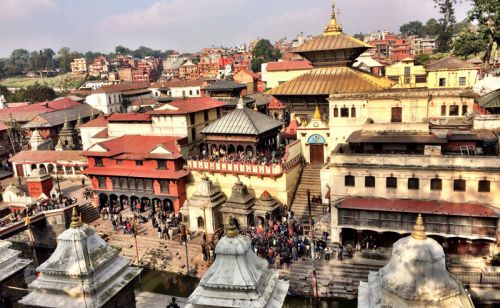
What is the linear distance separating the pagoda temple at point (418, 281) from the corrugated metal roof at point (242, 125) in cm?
2946

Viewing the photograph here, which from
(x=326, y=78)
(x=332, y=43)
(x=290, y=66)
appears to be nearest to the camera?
(x=326, y=78)

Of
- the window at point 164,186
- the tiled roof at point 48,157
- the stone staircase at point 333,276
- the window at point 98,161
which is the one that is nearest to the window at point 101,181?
the window at point 98,161

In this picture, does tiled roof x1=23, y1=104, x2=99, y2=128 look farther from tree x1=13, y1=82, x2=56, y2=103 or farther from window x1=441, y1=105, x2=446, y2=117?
window x1=441, y1=105, x2=446, y2=117

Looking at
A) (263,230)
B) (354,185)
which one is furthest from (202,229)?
(354,185)

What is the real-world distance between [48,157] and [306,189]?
34.6 metres

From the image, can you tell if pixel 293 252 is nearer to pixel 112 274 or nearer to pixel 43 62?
pixel 112 274

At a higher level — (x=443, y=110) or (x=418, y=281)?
(x=443, y=110)

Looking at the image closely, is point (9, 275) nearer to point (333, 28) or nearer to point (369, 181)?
point (369, 181)

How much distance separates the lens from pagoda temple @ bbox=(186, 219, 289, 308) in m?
9.12

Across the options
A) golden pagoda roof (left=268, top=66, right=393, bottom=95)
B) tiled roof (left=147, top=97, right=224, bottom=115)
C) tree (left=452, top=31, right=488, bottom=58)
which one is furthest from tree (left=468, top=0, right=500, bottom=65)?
tiled roof (left=147, top=97, right=224, bottom=115)

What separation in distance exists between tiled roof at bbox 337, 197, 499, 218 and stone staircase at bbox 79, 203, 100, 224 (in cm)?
2570

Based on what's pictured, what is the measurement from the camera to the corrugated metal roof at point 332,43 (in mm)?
42250

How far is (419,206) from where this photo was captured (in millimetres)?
27859

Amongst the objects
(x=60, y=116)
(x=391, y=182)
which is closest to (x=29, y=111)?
(x=60, y=116)
